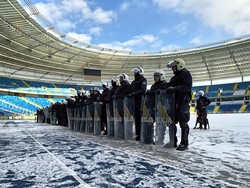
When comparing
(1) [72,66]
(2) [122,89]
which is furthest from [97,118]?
(1) [72,66]

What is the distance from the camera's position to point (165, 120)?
15.0ft

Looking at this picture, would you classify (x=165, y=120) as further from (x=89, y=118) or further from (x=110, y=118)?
(x=89, y=118)

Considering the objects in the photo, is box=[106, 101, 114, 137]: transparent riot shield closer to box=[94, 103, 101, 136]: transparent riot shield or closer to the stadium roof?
→ box=[94, 103, 101, 136]: transparent riot shield

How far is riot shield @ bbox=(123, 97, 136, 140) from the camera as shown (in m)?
5.86

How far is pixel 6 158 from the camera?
3592 mm

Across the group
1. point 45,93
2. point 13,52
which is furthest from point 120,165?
point 45,93

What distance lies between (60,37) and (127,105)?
98.6ft

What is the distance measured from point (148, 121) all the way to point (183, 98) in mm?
1018

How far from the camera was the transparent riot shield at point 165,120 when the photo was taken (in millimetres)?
4496

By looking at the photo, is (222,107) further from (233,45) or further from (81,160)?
(81,160)

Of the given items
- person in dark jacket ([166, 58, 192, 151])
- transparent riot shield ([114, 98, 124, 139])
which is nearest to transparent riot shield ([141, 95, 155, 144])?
person in dark jacket ([166, 58, 192, 151])

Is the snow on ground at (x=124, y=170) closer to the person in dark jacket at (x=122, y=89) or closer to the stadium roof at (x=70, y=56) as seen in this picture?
the person in dark jacket at (x=122, y=89)

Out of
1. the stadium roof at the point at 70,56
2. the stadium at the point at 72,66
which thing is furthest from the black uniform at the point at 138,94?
the stadium at the point at 72,66

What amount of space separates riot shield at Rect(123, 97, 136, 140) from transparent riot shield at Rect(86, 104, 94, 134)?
2.53 metres
